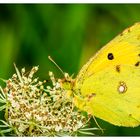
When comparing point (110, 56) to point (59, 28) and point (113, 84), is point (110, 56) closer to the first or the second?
point (113, 84)

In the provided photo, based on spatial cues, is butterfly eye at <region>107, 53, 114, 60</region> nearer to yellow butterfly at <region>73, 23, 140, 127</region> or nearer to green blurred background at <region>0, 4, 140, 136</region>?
yellow butterfly at <region>73, 23, 140, 127</region>

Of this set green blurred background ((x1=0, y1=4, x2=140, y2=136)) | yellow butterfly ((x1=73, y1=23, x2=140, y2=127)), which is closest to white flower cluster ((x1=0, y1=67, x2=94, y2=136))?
yellow butterfly ((x1=73, y1=23, x2=140, y2=127))

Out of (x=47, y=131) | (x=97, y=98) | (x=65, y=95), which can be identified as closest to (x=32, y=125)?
(x=47, y=131)

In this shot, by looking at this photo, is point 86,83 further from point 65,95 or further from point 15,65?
point 15,65

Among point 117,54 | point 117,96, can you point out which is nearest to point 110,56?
point 117,54

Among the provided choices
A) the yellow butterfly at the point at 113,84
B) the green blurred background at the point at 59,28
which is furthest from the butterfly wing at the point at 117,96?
the green blurred background at the point at 59,28

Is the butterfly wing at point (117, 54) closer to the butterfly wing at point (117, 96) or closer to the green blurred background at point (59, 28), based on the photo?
the butterfly wing at point (117, 96)
